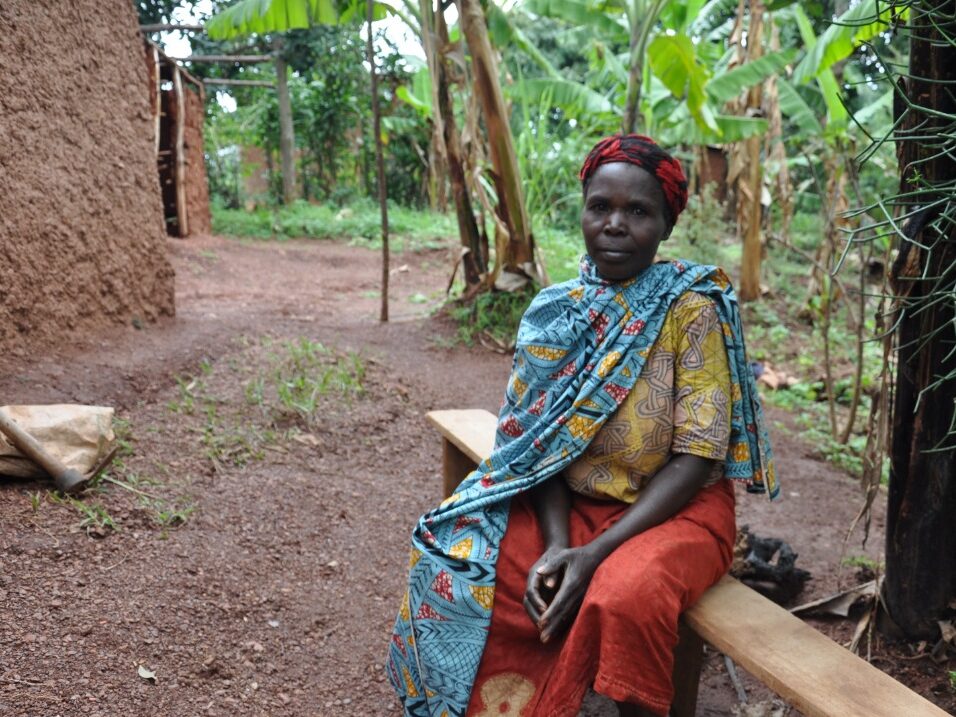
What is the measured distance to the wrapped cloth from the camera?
2.74m

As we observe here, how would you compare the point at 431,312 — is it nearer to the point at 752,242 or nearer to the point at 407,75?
the point at 752,242

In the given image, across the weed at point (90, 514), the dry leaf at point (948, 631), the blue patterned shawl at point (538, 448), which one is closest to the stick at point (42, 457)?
the weed at point (90, 514)

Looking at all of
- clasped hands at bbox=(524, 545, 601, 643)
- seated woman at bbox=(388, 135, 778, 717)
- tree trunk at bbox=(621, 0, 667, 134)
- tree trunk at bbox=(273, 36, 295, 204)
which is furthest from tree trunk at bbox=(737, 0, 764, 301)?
tree trunk at bbox=(273, 36, 295, 204)

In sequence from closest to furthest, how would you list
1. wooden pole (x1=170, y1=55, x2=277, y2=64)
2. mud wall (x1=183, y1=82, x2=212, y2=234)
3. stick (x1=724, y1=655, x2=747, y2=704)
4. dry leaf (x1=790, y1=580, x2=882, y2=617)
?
1. stick (x1=724, y1=655, x2=747, y2=704)
2. dry leaf (x1=790, y1=580, x2=882, y2=617)
3. wooden pole (x1=170, y1=55, x2=277, y2=64)
4. mud wall (x1=183, y1=82, x2=212, y2=234)

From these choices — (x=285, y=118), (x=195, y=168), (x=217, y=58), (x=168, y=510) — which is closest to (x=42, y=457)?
(x=168, y=510)

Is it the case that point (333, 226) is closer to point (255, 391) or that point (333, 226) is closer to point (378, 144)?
point (378, 144)

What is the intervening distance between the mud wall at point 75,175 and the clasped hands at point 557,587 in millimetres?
2826

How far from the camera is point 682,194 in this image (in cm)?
204

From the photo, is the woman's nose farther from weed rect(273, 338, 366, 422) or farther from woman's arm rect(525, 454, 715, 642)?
weed rect(273, 338, 366, 422)

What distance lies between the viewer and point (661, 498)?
1891 millimetres

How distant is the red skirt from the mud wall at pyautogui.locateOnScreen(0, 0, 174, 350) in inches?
108

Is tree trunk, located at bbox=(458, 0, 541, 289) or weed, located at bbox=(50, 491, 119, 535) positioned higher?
tree trunk, located at bbox=(458, 0, 541, 289)

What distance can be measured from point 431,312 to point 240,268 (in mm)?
3504

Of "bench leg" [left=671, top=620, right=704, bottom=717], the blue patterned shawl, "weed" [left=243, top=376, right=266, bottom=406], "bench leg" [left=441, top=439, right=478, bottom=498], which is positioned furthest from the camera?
"weed" [left=243, top=376, right=266, bottom=406]
